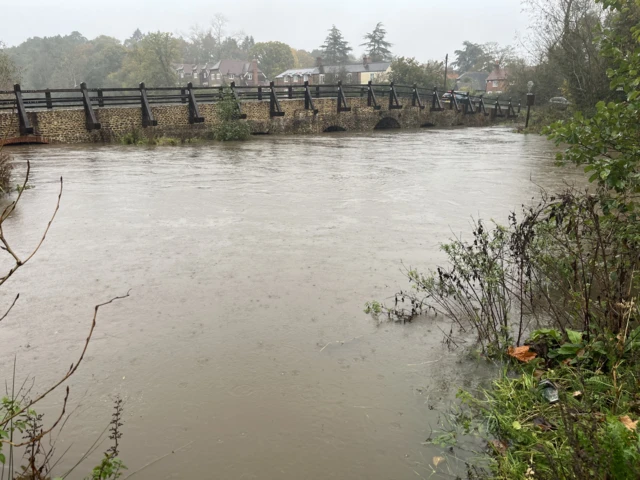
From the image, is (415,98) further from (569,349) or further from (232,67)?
(232,67)

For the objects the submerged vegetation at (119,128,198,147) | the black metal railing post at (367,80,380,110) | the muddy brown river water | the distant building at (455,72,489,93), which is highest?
the distant building at (455,72,489,93)

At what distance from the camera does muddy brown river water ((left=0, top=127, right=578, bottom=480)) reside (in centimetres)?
295

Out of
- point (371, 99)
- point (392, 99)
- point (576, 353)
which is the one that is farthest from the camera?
point (392, 99)

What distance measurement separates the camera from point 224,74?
307 feet

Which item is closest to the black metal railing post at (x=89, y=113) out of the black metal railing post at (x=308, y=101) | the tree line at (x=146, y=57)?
the black metal railing post at (x=308, y=101)

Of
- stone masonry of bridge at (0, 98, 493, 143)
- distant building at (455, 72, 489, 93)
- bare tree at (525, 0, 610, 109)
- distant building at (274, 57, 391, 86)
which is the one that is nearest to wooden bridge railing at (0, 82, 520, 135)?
stone masonry of bridge at (0, 98, 493, 143)

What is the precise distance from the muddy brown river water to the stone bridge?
736 cm

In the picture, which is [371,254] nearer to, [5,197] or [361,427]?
[361,427]

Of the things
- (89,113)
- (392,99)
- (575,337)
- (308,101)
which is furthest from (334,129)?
(575,337)

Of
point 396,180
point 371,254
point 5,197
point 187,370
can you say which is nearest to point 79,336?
point 187,370

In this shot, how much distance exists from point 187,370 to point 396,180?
8309 mm

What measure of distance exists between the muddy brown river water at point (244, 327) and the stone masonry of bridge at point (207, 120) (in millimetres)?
7657

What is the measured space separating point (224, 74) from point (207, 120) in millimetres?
77405

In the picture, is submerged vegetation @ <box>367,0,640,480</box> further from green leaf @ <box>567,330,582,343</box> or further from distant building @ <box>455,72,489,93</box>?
distant building @ <box>455,72,489,93</box>
